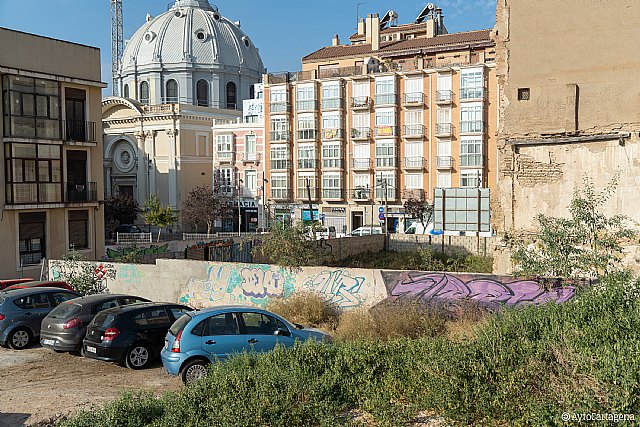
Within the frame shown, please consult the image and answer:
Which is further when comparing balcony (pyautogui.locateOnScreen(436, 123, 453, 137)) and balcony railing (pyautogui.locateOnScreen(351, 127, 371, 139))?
balcony railing (pyautogui.locateOnScreen(351, 127, 371, 139))

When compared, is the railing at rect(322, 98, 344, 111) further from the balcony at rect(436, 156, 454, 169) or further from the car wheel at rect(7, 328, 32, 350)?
the car wheel at rect(7, 328, 32, 350)

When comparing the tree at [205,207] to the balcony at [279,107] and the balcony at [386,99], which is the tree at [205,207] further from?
the balcony at [386,99]

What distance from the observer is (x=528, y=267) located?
14828 mm

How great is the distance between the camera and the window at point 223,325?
11.5m

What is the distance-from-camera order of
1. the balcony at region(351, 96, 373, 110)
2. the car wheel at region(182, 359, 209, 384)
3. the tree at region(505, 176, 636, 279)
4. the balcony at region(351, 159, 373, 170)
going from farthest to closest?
the balcony at region(351, 159, 373, 170)
the balcony at region(351, 96, 373, 110)
the tree at region(505, 176, 636, 279)
the car wheel at region(182, 359, 209, 384)

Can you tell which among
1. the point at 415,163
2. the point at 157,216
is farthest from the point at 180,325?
the point at 157,216

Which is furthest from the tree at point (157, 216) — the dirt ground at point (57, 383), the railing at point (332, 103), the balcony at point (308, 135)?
the dirt ground at point (57, 383)

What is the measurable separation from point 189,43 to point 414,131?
111 feet

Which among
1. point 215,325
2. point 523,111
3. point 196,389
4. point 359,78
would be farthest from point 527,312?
point 359,78

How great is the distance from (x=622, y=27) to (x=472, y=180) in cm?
3166

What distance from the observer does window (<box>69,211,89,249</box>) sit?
94.8 feet

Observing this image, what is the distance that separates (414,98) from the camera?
50531 millimetres

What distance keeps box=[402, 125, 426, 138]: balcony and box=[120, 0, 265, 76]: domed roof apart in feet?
98.2

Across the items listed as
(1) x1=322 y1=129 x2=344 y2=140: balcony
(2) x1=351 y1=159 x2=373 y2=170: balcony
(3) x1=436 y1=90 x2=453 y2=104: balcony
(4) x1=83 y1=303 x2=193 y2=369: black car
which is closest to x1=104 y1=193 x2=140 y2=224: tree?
(1) x1=322 y1=129 x2=344 y2=140: balcony
